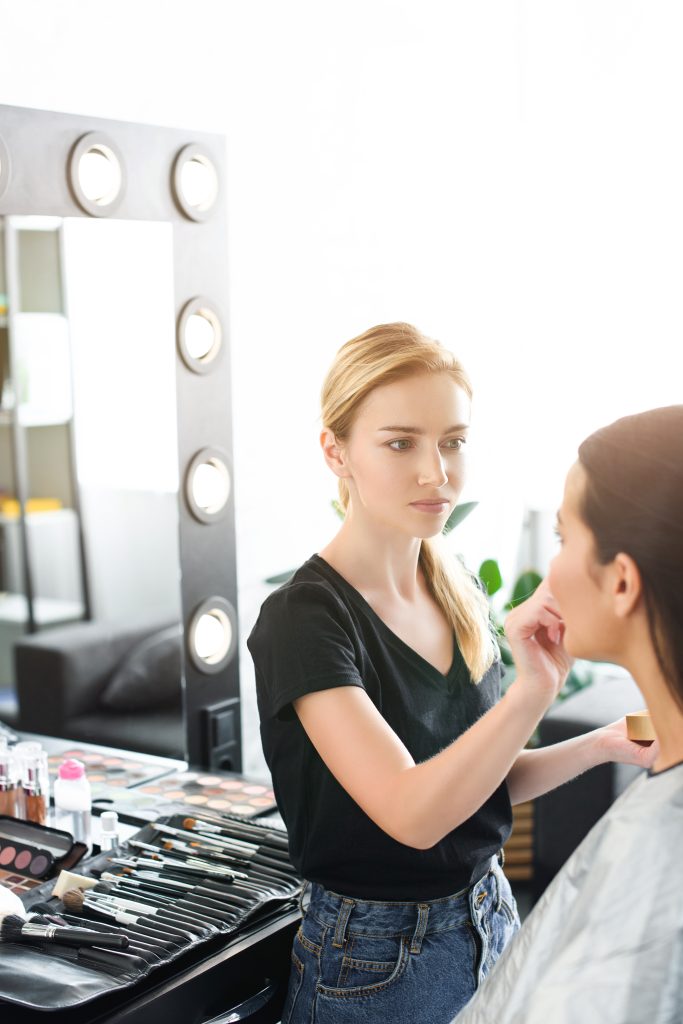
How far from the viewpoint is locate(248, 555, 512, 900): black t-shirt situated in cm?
114

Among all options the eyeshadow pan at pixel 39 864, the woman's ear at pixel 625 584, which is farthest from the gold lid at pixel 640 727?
the eyeshadow pan at pixel 39 864

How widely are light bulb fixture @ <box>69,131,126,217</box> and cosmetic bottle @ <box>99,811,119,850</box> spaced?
81 cm

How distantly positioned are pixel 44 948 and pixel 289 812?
0.27 meters

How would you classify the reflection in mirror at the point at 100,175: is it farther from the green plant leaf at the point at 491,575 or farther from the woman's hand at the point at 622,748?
the green plant leaf at the point at 491,575

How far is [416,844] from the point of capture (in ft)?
3.50

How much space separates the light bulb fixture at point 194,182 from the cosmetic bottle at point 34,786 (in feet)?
2.67

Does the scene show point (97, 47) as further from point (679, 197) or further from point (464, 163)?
point (679, 197)

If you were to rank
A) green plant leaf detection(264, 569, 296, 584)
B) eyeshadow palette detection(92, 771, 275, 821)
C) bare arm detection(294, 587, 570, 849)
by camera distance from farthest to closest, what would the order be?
green plant leaf detection(264, 569, 296, 584) < eyeshadow palette detection(92, 771, 275, 821) < bare arm detection(294, 587, 570, 849)

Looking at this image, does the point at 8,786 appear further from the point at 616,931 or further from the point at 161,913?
the point at 616,931

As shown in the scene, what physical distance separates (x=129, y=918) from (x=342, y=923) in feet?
0.74

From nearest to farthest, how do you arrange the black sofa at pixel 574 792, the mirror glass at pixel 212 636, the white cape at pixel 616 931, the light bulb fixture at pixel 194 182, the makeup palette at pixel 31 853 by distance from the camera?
1. the white cape at pixel 616 931
2. the makeup palette at pixel 31 853
3. the light bulb fixture at pixel 194 182
4. the mirror glass at pixel 212 636
5. the black sofa at pixel 574 792

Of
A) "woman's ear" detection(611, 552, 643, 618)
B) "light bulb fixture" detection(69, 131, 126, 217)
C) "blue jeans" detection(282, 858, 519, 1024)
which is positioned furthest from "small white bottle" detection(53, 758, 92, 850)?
"woman's ear" detection(611, 552, 643, 618)

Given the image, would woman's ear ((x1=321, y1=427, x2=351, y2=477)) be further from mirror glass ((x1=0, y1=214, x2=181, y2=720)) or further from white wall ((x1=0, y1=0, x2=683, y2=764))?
white wall ((x1=0, y1=0, x2=683, y2=764))

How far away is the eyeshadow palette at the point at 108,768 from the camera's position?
1730 millimetres
